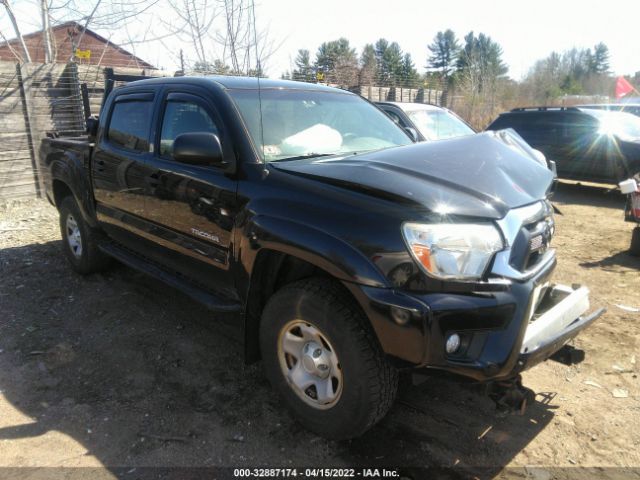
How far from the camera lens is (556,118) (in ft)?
34.9

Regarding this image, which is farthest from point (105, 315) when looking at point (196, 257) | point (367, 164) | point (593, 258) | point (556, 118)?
point (556, 118)

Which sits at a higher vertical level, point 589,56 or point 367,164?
point 589,56

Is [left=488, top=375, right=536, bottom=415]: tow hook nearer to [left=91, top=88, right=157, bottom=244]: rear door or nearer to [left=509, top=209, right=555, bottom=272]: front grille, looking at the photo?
[left=509, top=209, right=555, bottom=272]: front grille

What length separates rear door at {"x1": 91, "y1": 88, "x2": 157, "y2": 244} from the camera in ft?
12.8

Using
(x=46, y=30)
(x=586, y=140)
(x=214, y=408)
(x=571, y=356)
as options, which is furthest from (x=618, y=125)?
(x=46, y=30)

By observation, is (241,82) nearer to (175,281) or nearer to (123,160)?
(123,160)

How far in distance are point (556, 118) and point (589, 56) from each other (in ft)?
272

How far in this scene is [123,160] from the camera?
162 inches

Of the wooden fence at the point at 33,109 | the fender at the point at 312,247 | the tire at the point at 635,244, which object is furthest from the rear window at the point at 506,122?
the fender at the point at 312,247

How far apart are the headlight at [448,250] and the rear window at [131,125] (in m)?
2.51

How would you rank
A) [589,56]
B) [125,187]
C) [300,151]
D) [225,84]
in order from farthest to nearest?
1. [589,56]
2. [125,187]
3. [225,84]
4. [300,151]

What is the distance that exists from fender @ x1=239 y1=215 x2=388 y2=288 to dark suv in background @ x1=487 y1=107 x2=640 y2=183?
920 centimetres

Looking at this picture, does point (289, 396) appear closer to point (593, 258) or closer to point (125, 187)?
point (125, 187)

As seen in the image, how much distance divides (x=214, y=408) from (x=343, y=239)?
1.49 meters
